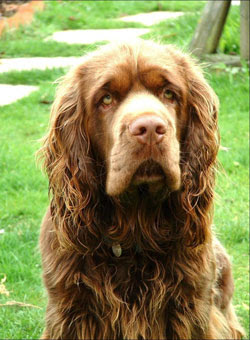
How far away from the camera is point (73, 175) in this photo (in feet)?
11.2

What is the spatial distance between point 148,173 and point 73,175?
49cm

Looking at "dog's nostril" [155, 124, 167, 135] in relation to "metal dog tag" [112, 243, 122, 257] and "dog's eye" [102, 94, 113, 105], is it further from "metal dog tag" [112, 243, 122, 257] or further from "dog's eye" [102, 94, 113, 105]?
"metal dog tag" [112, 243, 122, 257]

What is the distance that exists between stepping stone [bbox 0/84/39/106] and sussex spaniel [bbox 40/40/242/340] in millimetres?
435

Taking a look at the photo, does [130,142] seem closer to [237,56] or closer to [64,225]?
[64,225]

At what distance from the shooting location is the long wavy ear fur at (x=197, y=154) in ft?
11.4

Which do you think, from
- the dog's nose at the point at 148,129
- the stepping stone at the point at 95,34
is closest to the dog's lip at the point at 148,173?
the dog's nose at the point at 148,129

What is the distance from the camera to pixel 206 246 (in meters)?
3.65

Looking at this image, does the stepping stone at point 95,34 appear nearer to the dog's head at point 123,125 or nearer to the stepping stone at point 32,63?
the stepping stone at point 32,63

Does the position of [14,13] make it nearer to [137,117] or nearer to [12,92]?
[12,92]

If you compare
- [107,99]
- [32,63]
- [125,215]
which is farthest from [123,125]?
[32,63]

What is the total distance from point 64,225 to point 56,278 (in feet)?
0.99

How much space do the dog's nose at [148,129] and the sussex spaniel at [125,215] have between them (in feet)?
1.03

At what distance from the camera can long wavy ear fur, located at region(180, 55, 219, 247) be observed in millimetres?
3469

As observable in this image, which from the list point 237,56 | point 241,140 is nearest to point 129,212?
point 241,140
